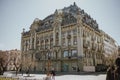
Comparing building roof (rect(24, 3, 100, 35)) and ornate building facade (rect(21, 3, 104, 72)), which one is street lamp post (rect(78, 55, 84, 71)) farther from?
building roof (rect(24, 3, 100, 35))

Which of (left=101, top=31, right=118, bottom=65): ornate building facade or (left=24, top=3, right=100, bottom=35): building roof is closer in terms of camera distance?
(left=24, top=3, right=100, bottom=35): building roof

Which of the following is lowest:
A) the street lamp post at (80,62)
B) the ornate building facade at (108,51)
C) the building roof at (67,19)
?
the street lamp post at (80,62)

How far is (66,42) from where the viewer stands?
46969mm

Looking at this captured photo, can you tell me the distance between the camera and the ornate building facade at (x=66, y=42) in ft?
146

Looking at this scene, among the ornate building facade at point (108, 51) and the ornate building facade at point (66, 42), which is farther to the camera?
the ornate building facade at point (108, 51)

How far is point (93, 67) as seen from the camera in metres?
47.9

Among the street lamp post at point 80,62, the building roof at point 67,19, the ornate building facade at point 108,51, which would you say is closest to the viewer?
the street lamp post at point 80,62

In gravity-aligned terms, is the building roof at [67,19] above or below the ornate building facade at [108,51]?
above

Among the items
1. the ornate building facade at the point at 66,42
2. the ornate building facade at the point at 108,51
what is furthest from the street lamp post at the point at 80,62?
the ornate building facade at the point at 108,51

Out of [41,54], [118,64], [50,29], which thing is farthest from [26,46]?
[118,64]

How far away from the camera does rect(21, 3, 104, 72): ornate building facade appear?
146 feet

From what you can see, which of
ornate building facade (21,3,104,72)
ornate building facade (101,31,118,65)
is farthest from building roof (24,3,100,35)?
ornate building facade (101,31,118,65)

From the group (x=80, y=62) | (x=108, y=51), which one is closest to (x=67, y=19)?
(x=80, y=62)

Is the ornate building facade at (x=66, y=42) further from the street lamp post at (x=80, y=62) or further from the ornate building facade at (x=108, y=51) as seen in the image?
the ornate building facade at (x=108, y=51)
